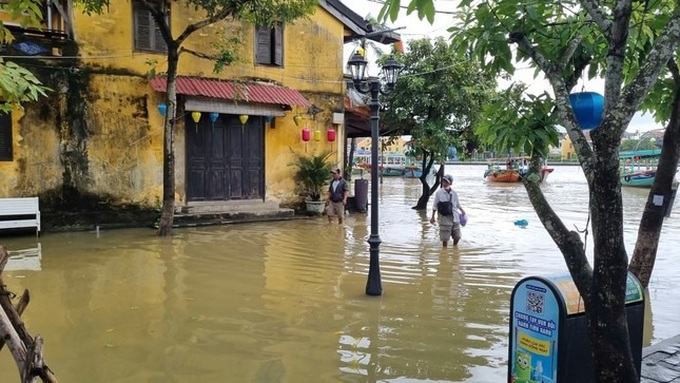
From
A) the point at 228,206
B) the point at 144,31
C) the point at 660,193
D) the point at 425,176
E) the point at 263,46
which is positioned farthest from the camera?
the point at 425,176

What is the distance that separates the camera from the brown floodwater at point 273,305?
465cm

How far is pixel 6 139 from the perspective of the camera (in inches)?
445

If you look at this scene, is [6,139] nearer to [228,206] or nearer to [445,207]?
[228,206]

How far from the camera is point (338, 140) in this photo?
16266mm

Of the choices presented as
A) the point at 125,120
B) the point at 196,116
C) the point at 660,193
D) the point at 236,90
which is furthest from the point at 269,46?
the point at 660,193

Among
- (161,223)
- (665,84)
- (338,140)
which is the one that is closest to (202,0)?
(161,223)

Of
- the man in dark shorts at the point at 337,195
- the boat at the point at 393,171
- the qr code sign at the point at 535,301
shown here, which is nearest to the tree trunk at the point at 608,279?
the qr code sign at the point at 535,301

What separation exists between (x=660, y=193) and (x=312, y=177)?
33.1ft

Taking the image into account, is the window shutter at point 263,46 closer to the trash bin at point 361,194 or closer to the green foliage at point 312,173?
the green foliage at point 312,173

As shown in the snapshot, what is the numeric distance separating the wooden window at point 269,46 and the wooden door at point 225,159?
1583 millimetres

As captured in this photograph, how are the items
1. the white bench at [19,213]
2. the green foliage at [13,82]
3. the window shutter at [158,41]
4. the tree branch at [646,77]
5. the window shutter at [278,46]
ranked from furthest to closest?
1. the window shutter at [278,46]
2. the window shutter at [158,41]
3. the white bench at [19,213]
4. the green foliage at [13,82]
5. the tree branch at [646,77]

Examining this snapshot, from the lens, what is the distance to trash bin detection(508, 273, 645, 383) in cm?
333

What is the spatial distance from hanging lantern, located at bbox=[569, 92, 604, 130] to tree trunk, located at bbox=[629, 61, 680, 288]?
2743 mm

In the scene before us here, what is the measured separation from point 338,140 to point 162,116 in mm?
5310
